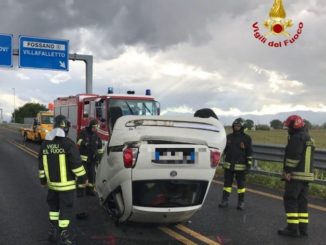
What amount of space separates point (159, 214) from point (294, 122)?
7.82 ft

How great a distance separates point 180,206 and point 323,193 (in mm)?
4842

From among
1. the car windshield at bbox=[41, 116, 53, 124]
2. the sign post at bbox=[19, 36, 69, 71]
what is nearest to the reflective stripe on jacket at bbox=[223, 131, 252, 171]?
the sign post at bbox=[19, 36, 69, 71]

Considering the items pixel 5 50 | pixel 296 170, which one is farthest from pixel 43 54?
pixel 296 170

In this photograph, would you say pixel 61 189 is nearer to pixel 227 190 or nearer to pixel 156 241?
pixel 156 241

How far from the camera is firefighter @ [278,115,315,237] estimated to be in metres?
6.49

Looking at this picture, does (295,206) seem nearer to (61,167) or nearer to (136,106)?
(61,167)

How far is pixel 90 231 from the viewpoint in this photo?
6.56 metres

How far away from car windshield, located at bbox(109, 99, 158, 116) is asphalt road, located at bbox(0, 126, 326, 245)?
14.4 ft

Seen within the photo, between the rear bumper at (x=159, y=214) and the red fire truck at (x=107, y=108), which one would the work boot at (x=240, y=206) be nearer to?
the rear bumper at (x=159, y=214)

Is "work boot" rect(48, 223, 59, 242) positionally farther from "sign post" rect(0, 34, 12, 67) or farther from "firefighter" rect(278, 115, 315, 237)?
"sign post" rect(0, 34, 12, 67)

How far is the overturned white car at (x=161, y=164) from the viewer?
578 centimetres

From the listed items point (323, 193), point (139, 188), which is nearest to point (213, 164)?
point (139, 188)

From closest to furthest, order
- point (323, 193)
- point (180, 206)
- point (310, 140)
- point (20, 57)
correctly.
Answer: point (180, 206)
point (310, 140)
point (323, 193)
point (20, 57)

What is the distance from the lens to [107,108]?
13.0 m
